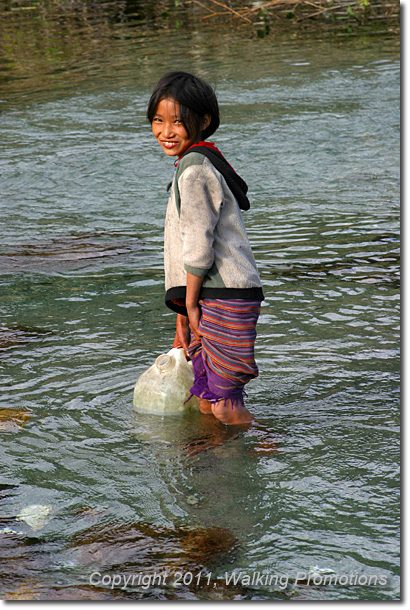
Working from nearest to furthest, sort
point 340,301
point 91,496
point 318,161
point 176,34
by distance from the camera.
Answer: point 91,496 < point 340,301 < point 318,161 < point 176,34

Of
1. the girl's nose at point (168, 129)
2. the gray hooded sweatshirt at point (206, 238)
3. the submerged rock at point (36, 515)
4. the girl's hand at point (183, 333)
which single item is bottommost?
the submerged rock at point (36, 515)

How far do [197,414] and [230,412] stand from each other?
0.27m

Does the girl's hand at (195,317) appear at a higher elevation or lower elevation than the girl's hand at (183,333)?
higher

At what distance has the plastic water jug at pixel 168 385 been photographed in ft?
12.3

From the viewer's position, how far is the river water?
2734 mm

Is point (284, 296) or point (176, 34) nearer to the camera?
point (284, 296)

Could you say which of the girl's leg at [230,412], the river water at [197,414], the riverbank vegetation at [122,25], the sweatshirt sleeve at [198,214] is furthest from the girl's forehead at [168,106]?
the riverbank vegetation at [122,25]

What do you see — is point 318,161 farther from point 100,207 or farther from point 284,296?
point 284,296

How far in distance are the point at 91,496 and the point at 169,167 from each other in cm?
579

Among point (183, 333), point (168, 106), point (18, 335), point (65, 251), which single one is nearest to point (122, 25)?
point (65, 251)

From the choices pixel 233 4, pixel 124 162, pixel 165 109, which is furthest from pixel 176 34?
pixel 165 109

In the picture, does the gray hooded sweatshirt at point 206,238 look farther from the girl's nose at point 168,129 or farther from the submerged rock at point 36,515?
the submerged rock at point 36,515

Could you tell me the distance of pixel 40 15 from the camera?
1973cm

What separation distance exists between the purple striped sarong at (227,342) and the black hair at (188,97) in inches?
29.8
